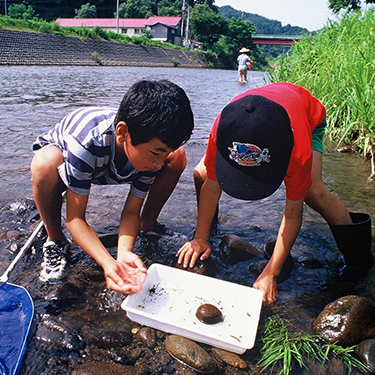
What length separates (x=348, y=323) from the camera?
159 centimetres

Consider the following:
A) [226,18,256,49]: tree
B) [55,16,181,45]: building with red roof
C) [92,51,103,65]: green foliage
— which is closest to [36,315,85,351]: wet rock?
[92,51,103,65]: green foliage

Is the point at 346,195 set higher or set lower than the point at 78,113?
lower

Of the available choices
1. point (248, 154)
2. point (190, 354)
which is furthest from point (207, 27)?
point (190, 354)

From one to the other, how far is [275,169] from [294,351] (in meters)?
0.75

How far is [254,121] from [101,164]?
0.82 meters

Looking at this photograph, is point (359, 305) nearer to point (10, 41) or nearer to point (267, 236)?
point (267, 236)

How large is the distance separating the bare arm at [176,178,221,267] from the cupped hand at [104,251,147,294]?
0.34 metres

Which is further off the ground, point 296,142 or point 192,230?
point 296,142

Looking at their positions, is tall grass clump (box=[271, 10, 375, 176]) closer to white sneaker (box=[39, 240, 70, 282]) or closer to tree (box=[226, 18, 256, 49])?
white sneaker (box=[39, 240, 70, 282])

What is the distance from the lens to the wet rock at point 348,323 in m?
1.59

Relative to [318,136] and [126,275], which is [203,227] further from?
[318,136]

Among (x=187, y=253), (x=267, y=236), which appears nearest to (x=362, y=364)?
(x=187, y=253)

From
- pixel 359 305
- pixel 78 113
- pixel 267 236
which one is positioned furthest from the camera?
pixel 267 236

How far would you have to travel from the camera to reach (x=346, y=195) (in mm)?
3131
